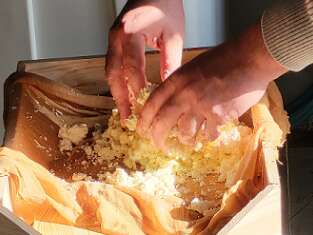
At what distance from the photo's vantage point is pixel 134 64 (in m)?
0.84

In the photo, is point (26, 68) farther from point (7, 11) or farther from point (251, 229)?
point (251, 229)

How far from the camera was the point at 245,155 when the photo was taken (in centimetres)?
82

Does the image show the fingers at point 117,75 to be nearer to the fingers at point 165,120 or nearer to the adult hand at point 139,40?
the adult hand at point 139,40

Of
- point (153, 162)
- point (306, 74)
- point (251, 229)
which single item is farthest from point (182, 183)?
point (306, 74)

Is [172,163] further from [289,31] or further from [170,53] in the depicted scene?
[289,31]

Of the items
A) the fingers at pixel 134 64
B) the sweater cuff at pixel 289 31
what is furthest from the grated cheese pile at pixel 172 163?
the sweater cuff at pixel 289 31

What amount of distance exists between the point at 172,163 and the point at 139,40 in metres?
0.16

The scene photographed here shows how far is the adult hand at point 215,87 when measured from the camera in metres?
0.70

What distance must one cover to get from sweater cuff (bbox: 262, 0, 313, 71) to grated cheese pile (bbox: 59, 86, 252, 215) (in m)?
0.18

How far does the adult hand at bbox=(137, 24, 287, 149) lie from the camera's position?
2.28 feet

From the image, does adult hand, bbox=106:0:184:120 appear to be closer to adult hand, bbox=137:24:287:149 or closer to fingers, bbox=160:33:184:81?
fingers, bbox=160:33:184:81

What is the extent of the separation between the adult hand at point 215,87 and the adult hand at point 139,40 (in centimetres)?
12

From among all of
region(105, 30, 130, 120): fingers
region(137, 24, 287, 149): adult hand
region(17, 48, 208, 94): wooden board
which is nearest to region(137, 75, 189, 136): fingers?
region(137, 24, 287, 149): adult hand

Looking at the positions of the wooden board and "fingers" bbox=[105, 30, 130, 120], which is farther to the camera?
the wooden board
